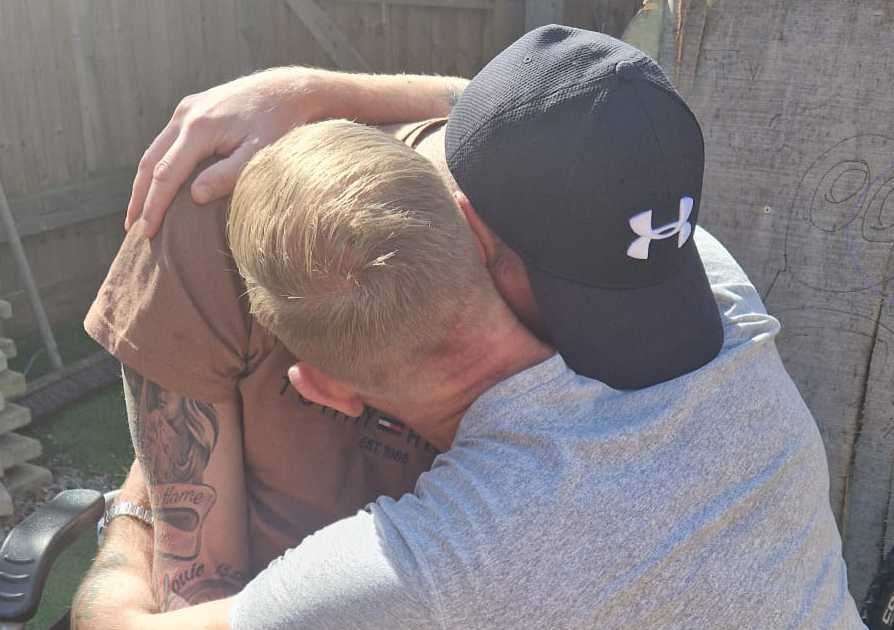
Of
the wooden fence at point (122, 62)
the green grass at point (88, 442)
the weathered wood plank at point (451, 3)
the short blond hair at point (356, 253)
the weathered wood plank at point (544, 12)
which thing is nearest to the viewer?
the short blond hair at point (356, 253)

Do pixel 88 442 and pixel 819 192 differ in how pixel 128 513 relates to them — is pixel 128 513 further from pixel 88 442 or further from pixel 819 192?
pixel 88 442

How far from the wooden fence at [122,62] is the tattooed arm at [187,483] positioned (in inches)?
147

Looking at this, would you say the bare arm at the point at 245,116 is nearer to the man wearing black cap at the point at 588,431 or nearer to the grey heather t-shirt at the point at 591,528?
the man wearing black cap at the point at 588,431

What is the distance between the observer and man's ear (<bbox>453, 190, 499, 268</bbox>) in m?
1.42

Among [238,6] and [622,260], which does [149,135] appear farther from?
[622,260]

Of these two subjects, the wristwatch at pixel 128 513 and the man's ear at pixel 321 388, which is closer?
the man's ear at pixel 321 388

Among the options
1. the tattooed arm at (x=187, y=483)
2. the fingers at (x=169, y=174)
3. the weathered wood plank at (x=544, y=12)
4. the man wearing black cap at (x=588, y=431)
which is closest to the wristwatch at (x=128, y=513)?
the tattooed arm at (x=187, y=483)

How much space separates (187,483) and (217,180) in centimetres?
54

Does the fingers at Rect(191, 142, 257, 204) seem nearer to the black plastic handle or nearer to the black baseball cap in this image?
the black baseball cap

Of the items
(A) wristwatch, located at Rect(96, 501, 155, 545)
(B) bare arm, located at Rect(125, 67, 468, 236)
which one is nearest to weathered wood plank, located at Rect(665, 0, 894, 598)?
(B) bare arm, located at Rect(125, 67, 468, 236)

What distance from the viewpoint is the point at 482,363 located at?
Result: 1378mm

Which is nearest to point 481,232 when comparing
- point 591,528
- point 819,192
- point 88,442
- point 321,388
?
point 321,388

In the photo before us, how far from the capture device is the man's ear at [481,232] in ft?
4.66

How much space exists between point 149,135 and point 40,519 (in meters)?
4.35
